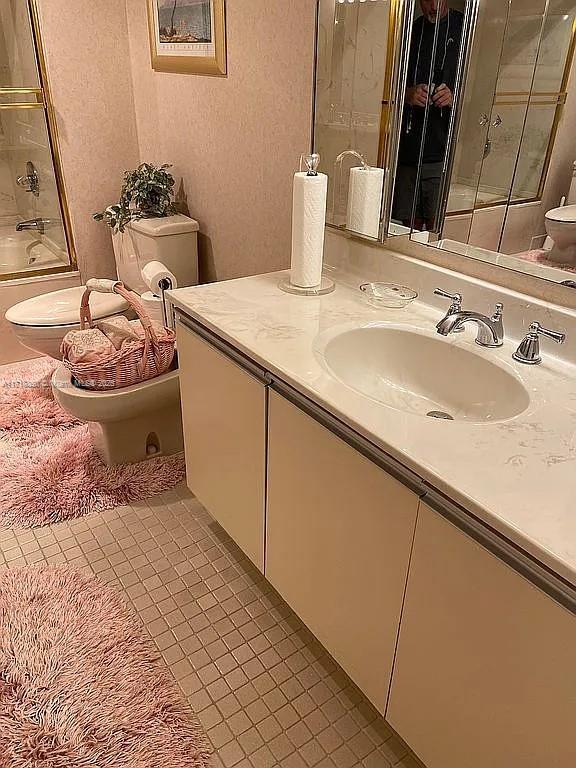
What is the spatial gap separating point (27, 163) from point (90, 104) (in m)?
0.48

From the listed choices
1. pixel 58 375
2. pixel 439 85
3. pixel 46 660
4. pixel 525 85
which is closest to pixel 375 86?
pixel 439 85

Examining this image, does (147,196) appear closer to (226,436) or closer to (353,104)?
(353,104)

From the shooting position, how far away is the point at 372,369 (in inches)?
56.6

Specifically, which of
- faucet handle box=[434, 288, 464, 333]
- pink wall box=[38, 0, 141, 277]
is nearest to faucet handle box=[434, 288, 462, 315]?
faucet handle box=[434, 288, 464, 333]

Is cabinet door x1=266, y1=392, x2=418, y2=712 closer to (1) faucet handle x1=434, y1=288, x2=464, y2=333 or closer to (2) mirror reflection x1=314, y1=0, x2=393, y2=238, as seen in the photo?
(1) faucet handle x1=434, y1=288, x2=464, y2=333

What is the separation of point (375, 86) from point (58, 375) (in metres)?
1.34

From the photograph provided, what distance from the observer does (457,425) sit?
1.03m

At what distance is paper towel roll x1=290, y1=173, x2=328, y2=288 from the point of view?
1527mm

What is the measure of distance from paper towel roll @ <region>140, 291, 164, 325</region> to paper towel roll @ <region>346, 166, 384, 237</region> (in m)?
0.86

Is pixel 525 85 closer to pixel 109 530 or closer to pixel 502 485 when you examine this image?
pixel 502 485

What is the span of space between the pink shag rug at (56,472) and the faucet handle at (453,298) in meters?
1.18

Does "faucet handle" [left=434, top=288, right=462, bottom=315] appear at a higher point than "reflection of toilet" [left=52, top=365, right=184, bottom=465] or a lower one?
higher

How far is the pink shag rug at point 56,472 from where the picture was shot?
2.00m

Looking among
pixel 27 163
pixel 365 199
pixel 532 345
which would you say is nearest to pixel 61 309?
pixel 27 163
